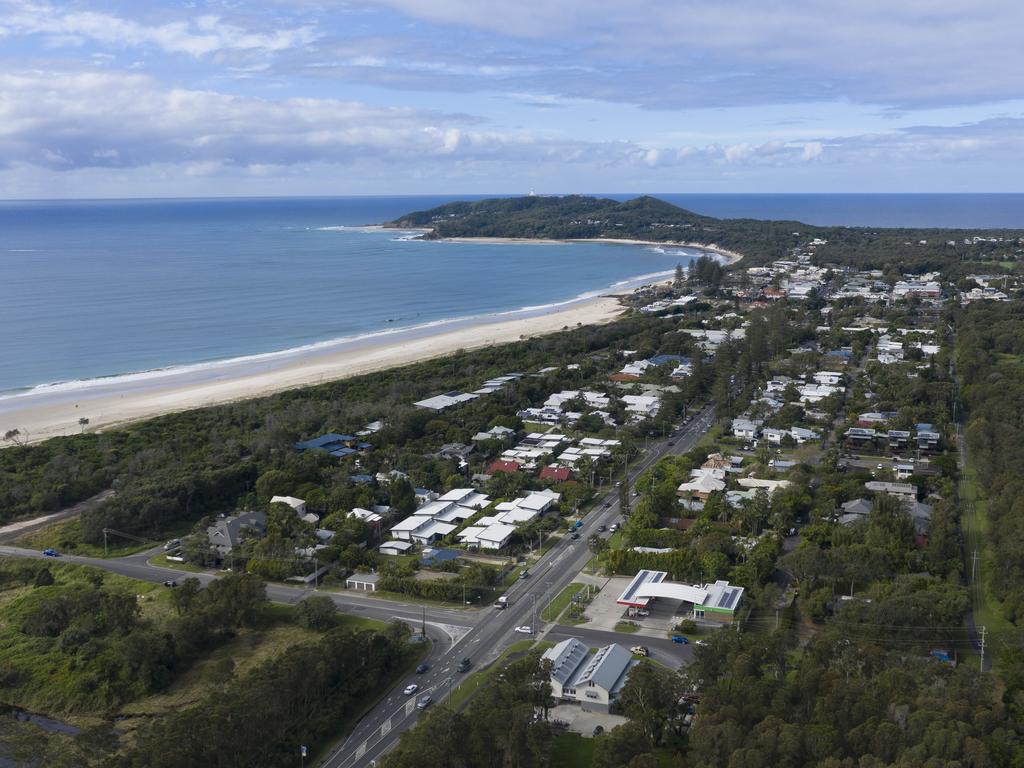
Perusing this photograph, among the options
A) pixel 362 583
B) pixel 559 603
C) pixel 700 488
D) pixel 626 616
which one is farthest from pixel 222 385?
pixel 626 616

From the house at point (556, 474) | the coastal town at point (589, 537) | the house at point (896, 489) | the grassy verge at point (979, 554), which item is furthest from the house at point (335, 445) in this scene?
the grassy verge at point (979, 554)

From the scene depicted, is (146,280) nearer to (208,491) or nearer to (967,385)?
(208,491)

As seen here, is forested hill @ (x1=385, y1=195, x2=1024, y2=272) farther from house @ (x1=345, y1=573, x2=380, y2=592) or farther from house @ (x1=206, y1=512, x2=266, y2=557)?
house @ (x1=206, y1=512, x2=266, y2=557)

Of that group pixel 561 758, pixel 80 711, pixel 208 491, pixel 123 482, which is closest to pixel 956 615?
pixel 561 758

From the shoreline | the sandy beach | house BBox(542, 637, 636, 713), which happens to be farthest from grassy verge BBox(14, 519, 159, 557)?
the shoreline

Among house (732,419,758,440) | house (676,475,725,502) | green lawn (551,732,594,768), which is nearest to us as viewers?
green lawn (551,732,594,768)

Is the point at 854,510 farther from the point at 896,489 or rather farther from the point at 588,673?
the point at 588,673
